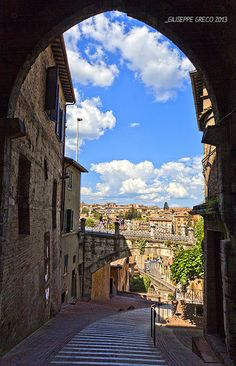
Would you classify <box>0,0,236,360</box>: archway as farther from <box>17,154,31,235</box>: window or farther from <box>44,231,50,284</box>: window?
<box>44,231,50,284</box>: window

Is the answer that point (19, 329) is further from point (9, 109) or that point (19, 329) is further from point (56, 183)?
point (56, 183)

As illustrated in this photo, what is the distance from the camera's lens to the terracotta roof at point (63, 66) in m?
10.8

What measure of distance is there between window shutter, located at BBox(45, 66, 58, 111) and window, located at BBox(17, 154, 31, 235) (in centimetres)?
290

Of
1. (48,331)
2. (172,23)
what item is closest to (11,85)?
(172,23)

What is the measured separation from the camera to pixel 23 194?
25.5 feet

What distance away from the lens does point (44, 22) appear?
17.7 feet

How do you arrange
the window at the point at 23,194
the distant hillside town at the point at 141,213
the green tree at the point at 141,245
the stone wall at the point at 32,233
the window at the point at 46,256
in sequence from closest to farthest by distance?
the stone wall at the point at 32,233
the window at the point at 23,194
the window at the point at 46,256
the green tree at the point at 141,245
the distant hillside town at the point at 141,213

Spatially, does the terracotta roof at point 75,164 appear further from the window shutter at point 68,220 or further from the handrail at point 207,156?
the handrail at point 207,156

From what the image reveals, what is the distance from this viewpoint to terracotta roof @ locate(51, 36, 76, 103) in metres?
10.8

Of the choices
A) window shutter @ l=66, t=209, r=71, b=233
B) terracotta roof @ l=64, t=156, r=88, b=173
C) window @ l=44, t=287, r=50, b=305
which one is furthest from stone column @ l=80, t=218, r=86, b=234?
window @ l=44, t=287, r=50, b=305

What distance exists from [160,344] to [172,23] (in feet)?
25.0

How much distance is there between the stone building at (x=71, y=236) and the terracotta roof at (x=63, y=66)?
3.32 m

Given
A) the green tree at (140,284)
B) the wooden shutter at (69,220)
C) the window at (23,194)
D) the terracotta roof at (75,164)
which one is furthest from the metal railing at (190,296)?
the green tree at (140,284)

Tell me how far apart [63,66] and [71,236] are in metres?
10.3
